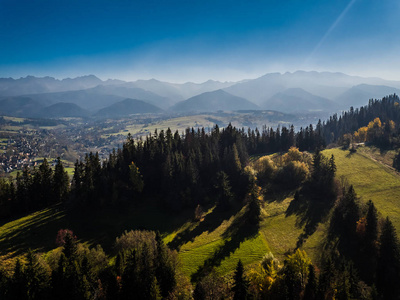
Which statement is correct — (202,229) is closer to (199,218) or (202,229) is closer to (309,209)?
(199,218)

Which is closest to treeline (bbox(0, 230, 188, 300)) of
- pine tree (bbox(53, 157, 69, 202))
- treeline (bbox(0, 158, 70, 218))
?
treeline (bbox(0, 158, 70, 218))

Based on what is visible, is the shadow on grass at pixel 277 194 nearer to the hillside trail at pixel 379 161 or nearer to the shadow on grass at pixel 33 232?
the hillside trail at pixel 379 161

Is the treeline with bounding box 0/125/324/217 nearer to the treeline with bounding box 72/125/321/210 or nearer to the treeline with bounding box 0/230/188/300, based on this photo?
the treeline with bounding box 72/125/321/210

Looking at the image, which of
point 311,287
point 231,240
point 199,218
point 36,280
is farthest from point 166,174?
point 311,287

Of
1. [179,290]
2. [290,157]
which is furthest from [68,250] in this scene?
[290,157]

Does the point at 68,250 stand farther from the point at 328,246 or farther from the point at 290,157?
the point at 290,157

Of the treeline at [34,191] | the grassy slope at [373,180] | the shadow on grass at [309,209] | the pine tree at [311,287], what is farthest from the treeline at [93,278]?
the grassy slope at [373,180]

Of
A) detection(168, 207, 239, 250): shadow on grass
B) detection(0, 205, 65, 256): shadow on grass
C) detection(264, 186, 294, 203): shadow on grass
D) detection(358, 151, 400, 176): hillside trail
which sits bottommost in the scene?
detection(168, 207, 239, 250): shadow on grass
